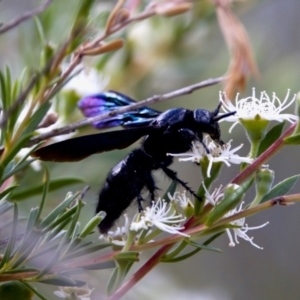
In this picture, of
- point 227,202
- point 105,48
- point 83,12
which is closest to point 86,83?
point 105,48

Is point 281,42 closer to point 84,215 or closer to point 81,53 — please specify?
point 84,215

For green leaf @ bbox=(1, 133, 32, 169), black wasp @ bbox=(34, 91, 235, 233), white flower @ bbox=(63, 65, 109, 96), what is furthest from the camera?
white flower @ bbox=(63, 65, 109, 96)

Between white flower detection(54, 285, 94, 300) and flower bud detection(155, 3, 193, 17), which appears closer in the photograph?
white flower detection(54, 285, 94, 300)

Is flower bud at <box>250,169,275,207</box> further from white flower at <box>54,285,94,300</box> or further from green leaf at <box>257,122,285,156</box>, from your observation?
white flower at <box>54,285,94,300</box>

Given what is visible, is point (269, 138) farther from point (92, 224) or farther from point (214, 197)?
point (92, 224)

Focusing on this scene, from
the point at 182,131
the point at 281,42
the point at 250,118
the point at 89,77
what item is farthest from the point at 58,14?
the point at 281,42

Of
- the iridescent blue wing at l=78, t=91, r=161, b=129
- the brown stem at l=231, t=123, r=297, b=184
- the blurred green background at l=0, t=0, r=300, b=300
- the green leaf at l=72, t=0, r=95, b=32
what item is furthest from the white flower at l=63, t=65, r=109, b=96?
the brown stem at l=231, t=123, r=297, b=184
